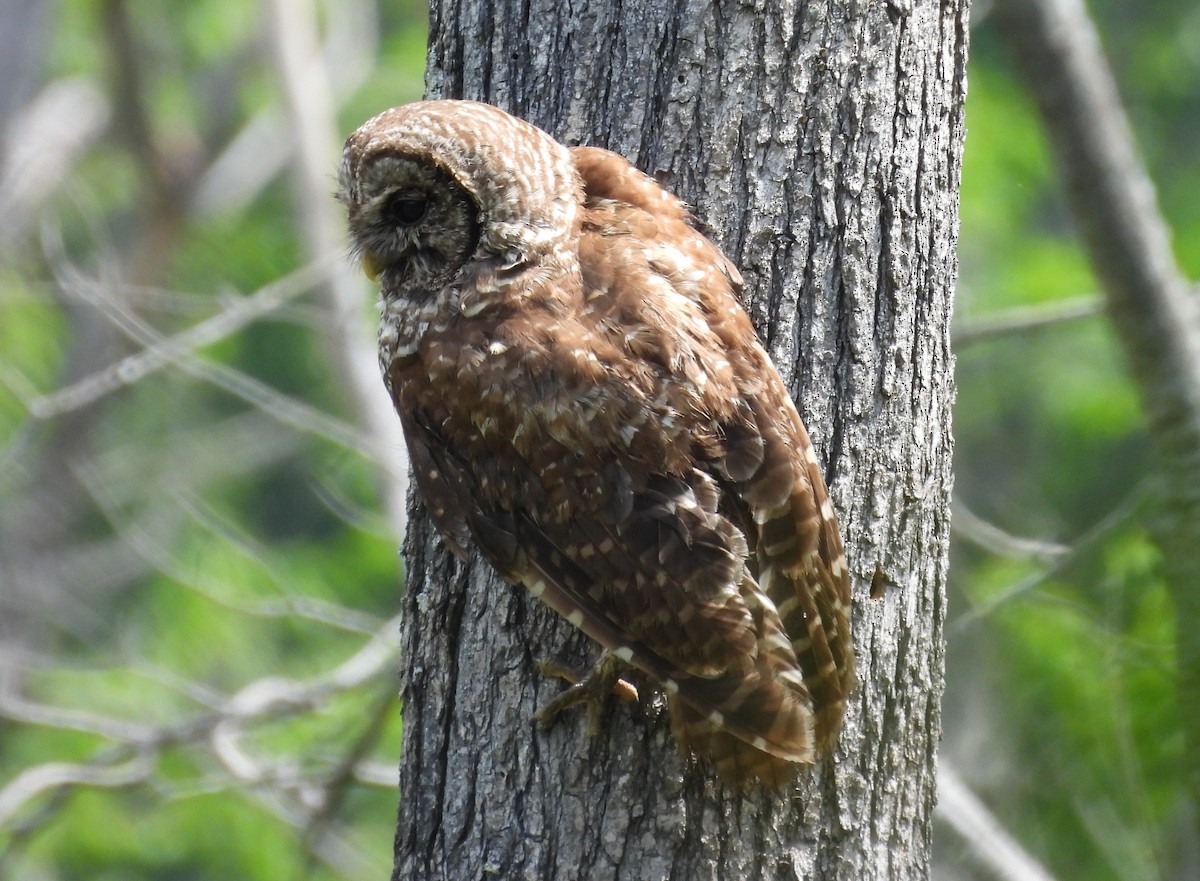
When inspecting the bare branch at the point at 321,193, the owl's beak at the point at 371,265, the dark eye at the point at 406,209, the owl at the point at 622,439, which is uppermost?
the bare branch at the point at 321,193

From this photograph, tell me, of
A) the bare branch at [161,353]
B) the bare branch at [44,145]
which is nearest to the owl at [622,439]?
the bare branch at [161,353]

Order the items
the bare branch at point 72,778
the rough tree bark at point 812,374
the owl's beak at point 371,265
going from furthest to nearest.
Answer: the bare branch at point 72,778
the owl's beak at point 371,265
the rough tree bark at point 812,374

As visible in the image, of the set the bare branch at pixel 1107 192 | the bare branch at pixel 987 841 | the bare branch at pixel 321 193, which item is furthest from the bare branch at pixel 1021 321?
the bare branch at pixel 321 193

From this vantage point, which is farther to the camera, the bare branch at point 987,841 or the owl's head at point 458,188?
the bare branch at point 987,841

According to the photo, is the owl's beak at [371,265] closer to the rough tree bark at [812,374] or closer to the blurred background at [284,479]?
the rough tree bark at [812,374]

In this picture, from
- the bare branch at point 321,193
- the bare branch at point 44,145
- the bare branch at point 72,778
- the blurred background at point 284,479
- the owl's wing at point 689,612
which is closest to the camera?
the owl's wing at point 689,612

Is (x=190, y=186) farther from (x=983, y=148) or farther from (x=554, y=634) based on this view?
(x=554, y=634)

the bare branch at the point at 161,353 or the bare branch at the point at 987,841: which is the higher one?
the bare branch at the point at 161,353

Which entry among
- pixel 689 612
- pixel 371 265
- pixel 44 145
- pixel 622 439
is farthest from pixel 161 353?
pixel 44 145

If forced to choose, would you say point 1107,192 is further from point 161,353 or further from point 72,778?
point 72,778
